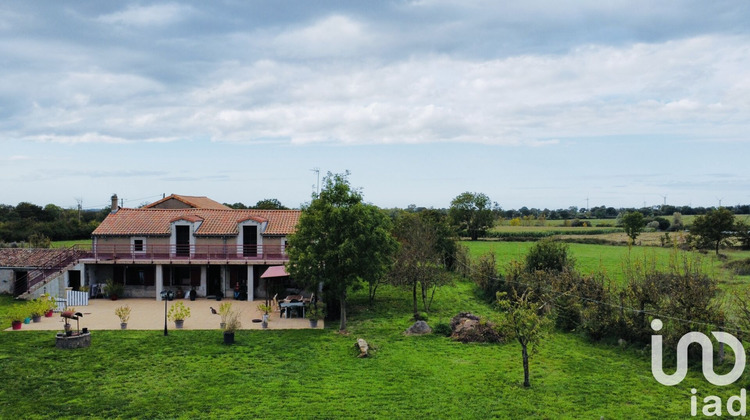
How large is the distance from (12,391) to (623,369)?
1955cm

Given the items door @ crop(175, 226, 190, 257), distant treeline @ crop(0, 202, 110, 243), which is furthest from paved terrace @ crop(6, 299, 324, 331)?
distant treeline @ crop(0, 202, 110, 243)

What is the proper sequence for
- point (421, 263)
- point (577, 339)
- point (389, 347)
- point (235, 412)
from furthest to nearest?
point (421, 263) < point (577, 339) < point (389, 347) < point (235, 412)

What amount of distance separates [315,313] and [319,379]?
833 centimetres

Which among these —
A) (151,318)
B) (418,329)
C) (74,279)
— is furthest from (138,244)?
(418,329)

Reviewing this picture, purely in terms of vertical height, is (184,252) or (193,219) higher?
(193,219)

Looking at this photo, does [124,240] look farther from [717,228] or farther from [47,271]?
[717,228]

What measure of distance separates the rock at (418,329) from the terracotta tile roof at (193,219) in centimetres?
1234

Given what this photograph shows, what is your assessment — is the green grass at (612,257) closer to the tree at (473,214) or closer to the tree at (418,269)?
the tree at (418,269)

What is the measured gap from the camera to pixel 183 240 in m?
33.1

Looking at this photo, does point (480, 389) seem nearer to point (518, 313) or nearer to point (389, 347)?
point (518, 313)

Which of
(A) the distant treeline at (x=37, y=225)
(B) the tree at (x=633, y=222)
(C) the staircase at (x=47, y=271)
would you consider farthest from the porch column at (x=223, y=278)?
(B) the tree at (x=633, y=222)

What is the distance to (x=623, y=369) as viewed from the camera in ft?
57.5

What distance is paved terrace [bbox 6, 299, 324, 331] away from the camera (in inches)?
931

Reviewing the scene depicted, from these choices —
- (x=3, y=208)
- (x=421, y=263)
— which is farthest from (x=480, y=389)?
(x=3, y=208)
